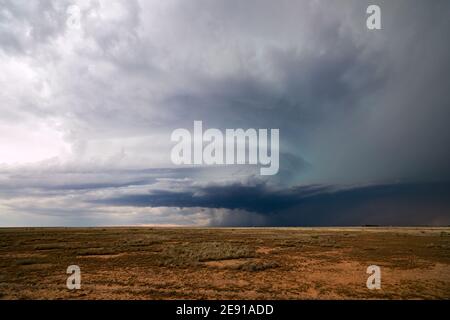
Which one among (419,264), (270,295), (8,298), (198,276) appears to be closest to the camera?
(8,298)

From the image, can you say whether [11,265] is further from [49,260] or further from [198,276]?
[198,276]

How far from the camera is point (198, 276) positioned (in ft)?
62.3

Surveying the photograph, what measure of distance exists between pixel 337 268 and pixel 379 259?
7.64 meters

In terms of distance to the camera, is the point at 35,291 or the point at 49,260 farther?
the point at 49,260

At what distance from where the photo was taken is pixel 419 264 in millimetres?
23922

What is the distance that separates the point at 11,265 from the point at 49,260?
3.03 meters

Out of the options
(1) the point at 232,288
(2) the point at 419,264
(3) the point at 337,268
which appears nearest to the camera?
(1) the point at 232,288

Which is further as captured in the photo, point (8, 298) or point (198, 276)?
point (198, 276)

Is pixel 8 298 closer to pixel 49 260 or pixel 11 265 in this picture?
pixel 11 265

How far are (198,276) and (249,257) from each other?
9664 mm

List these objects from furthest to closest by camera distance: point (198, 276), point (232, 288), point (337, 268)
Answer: point (337, 268) → point (198, 276) → point (232, 288)
